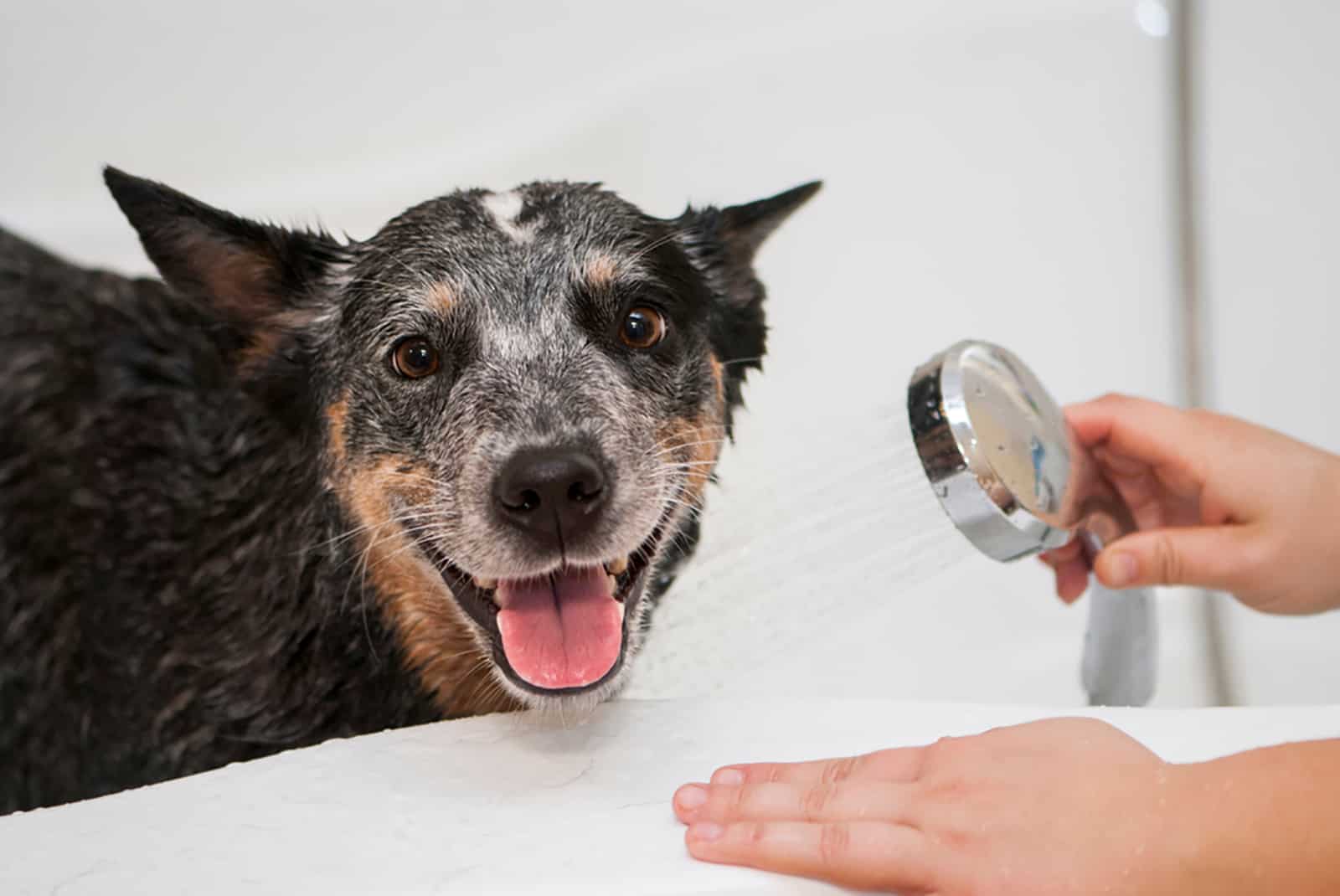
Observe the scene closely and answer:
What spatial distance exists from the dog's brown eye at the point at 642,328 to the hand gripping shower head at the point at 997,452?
32 centimetres

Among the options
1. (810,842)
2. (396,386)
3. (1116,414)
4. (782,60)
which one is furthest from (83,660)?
(1116,414)

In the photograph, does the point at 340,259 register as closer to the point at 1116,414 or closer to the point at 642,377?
the point at 642,377

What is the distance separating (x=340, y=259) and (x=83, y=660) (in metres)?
0.67

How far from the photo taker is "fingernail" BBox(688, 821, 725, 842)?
1043 mm

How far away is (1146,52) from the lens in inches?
85.0

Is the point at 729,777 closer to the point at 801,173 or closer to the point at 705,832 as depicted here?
the point at 705,832

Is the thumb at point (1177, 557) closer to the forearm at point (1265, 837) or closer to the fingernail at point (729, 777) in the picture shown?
the forearm at point (1265, 837)

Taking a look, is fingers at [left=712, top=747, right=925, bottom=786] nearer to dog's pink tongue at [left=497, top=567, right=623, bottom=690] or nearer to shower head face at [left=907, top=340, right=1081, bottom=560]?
dog's pink tongue at [left=497, top=567, right=623, bottom=690]

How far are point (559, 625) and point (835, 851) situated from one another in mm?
353

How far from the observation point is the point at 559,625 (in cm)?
118

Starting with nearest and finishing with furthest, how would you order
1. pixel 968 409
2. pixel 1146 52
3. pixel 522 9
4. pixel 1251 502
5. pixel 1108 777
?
pixel 1108 777 < pixel 968 409 < pixel 522 9 < pixel 1251 502 < pixel 1146 52

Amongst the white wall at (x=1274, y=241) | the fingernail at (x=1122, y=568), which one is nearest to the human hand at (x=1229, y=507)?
the fingernail at (x=1122, y=568)

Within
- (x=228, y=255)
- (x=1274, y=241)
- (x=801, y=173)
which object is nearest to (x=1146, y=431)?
(x=801, y=173)

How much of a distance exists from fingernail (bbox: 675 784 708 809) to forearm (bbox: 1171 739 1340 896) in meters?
0.41
